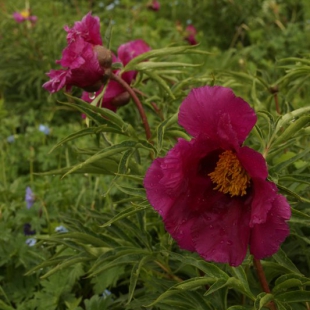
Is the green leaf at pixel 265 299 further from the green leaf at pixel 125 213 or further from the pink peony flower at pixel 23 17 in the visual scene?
the pink peony flower at pixel 23 17

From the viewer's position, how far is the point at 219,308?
1.26 m

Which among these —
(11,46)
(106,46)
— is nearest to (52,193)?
(106,46)

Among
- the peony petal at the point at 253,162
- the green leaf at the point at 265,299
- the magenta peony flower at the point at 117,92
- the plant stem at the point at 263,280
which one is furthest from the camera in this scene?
the magenta peony flower at the point at 117,92

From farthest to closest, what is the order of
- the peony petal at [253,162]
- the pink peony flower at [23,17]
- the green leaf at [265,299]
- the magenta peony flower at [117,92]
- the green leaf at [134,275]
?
the pink peony flower at [23,17]
the magenta peony flower at [117,92]
the green leaf at [134,275]
the green leaf at [265,299]
the peony petal at [253,162]

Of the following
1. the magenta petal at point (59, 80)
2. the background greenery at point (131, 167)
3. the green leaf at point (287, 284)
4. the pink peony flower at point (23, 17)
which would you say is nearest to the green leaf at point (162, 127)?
the background greenery at point (131, 167)

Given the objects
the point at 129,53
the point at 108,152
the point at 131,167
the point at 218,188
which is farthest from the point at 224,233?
the point at 129,53

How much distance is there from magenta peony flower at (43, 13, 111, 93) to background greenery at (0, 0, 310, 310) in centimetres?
9

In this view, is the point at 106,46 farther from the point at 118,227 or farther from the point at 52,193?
the point at 52,193

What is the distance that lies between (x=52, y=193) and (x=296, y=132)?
1207 mm

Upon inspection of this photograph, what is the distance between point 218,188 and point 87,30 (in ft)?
1.58

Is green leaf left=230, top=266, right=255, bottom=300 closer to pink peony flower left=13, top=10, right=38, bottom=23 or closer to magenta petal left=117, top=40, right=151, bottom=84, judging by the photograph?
magenta petal left=117, top=40, right=151, bottom=84

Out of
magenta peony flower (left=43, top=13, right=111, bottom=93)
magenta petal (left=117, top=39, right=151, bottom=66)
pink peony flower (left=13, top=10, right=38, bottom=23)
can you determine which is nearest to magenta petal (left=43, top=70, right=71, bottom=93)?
magenta peony flower (left=43, top=13, right=111, bottom=93)

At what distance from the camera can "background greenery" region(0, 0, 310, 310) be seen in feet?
3.89

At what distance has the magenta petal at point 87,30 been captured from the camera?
128 cm
